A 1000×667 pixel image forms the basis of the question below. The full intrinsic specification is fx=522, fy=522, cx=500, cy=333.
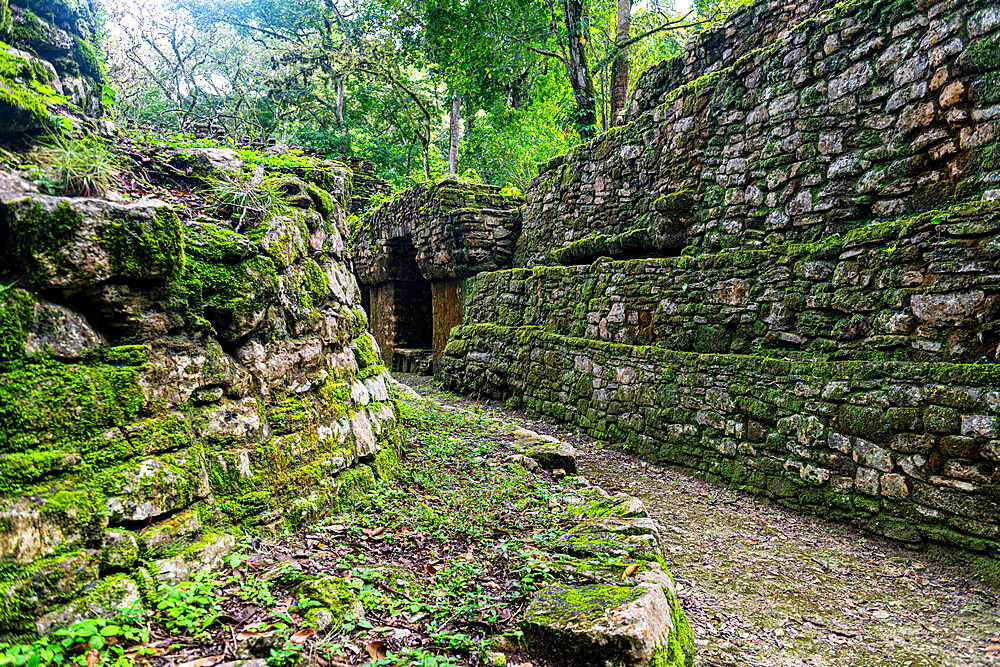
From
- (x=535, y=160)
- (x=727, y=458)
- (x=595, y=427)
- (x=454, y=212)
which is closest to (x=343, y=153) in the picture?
(x=535, y=160)

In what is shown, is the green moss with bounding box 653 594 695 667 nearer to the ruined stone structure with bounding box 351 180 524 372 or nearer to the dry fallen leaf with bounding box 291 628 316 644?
the dry fallen leaf with bounding box 291 628 316 644

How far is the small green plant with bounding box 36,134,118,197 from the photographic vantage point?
2.82 m

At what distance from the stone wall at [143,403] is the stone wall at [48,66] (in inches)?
33.7

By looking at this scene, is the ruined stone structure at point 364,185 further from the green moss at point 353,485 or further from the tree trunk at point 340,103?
the green moss at point 353,485

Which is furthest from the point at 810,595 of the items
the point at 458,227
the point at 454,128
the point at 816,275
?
the point at 454,128

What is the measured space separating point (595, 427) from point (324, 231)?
475cm

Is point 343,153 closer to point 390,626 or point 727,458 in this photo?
point 727,458

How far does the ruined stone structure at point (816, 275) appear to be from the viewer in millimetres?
4184

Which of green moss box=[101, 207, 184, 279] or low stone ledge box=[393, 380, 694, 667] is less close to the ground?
green moss box=[101, 207, 184, 279]

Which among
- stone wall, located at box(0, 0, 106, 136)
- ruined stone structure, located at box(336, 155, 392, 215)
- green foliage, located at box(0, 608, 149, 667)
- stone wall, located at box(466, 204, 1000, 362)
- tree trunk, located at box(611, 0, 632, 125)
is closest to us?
Result: green foliage, located at box(0, 608, 149, 667)

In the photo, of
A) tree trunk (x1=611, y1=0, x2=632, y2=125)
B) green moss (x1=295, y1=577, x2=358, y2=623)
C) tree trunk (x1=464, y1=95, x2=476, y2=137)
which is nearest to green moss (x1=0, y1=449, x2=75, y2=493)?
green moss (x1=295, y1=577, x2=358, y2=623)

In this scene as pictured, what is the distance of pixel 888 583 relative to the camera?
376 centimetres

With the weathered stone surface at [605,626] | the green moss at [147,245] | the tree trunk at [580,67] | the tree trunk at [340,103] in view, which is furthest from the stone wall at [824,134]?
the tree trunk at [340,103]

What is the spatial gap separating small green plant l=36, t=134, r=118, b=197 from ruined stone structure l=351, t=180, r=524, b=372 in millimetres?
8728
